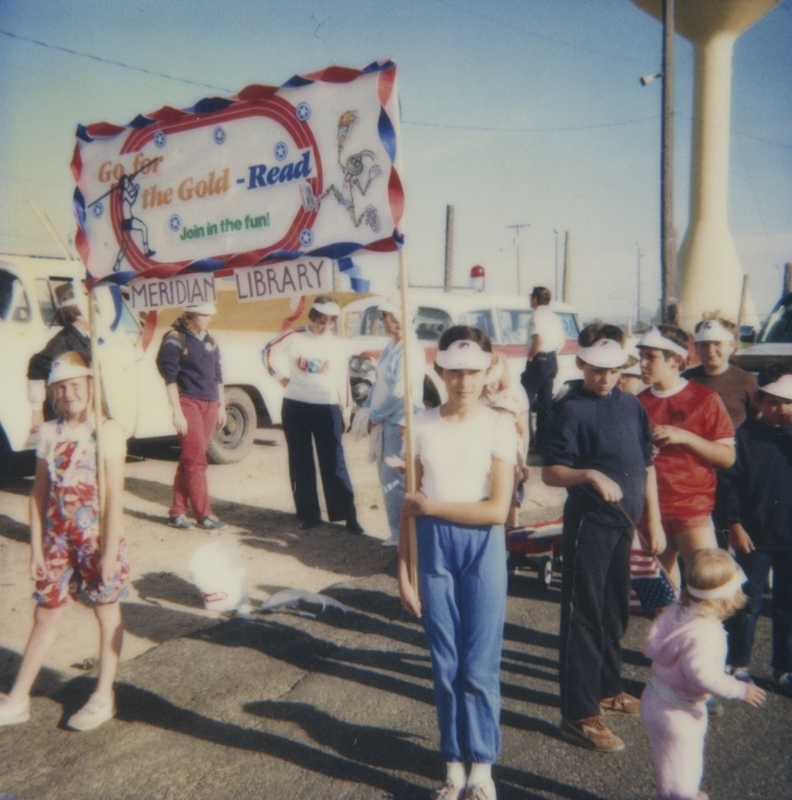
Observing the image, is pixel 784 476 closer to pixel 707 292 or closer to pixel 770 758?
pixel 770 758

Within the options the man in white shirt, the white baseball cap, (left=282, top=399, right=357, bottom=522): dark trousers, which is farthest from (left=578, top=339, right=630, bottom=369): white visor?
the man in white shirt

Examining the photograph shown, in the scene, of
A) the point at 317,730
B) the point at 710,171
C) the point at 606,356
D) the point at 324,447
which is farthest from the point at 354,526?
the point at 710,171

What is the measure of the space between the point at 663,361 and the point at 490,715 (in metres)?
2.01

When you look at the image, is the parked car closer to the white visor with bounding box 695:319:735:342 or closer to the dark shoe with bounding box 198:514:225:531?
the white visor with bounding box 695:319:735:342

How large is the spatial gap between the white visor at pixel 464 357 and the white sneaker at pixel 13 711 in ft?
8.17

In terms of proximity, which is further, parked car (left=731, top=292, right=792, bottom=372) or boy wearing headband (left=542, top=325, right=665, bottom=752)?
parked car (left=731, top=292, right=792, bottom=372)

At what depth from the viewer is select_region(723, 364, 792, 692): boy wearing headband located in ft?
13.6

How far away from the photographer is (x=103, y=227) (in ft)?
14.4

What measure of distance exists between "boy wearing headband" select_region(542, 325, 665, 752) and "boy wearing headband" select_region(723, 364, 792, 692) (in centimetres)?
85

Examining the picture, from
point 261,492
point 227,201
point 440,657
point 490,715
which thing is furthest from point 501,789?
point 261,492

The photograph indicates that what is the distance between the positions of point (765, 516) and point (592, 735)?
1.42 m

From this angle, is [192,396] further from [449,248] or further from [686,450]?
[449,248]

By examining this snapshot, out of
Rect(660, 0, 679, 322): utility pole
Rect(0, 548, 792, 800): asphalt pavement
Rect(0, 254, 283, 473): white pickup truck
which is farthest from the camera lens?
Rect(660, 0, 679, 322): utility pole

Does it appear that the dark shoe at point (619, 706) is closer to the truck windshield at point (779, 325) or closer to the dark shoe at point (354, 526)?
the dark shoe at point (354, 526)
